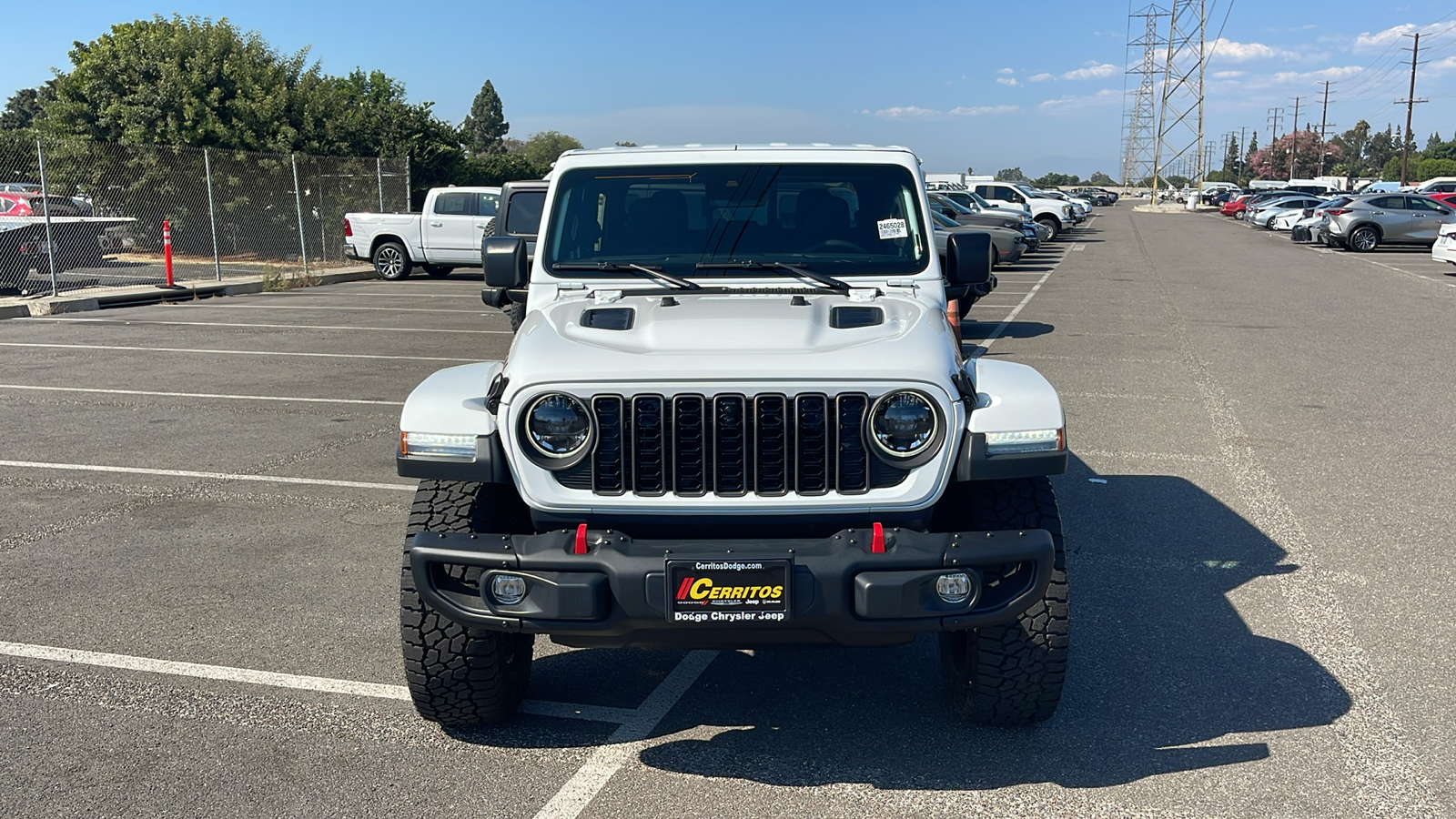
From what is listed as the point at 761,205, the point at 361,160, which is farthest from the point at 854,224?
the point at 361,160

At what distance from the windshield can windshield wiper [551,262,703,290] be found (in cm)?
2

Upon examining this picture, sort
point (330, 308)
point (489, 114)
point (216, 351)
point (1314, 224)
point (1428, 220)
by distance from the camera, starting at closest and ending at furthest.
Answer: point (216, 351) < point (330, 308) < point (1428, 220) < point (1314, 224) < point (489, 114)

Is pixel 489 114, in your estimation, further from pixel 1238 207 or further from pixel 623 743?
pixel 623 743

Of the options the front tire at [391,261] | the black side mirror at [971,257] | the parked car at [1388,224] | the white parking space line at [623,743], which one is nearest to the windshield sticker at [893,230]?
the black side mirror at [971,257]

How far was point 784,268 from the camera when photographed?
188 inches

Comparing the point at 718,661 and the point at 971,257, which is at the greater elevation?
the point at 971,257

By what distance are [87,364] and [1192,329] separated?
41.6ft

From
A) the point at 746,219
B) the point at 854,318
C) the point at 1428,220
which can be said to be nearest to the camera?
the point at 854,318

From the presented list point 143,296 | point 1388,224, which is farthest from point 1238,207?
point 143,296

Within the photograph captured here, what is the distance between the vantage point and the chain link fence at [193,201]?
23141 mm

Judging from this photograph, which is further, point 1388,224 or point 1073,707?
point 1388,224

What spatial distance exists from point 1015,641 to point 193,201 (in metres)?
24.1

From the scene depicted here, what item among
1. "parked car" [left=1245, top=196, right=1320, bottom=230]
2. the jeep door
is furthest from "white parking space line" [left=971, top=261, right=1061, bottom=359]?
"parked car" [left=1245, top=196, right=1320, bottom=230]

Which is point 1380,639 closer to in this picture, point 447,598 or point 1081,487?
point 1081,487
